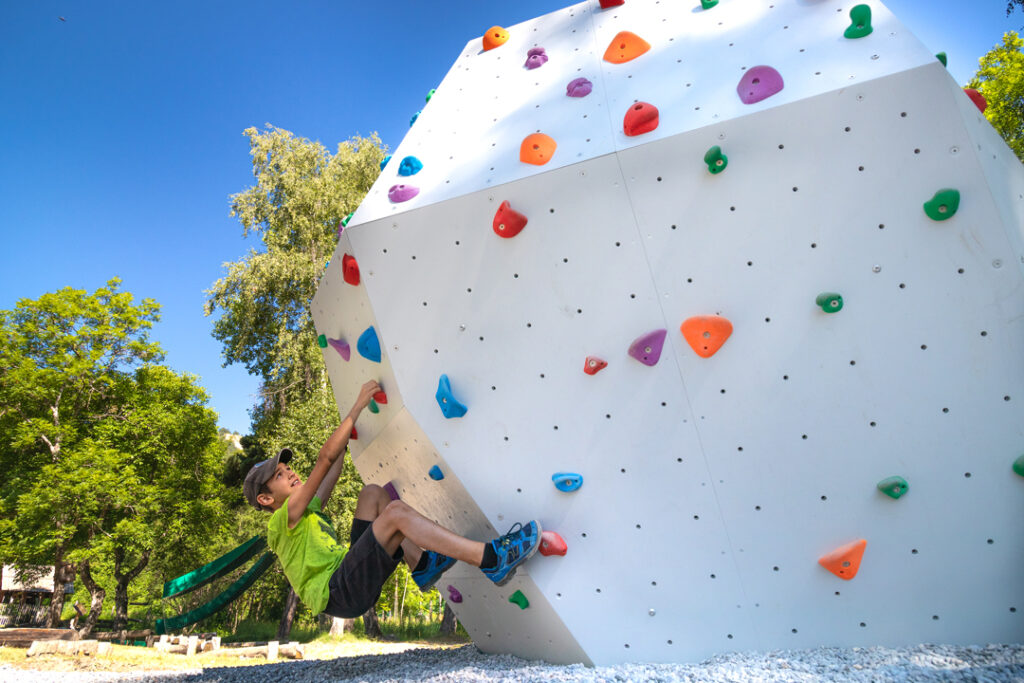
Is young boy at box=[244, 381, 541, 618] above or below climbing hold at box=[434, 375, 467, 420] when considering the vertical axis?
below

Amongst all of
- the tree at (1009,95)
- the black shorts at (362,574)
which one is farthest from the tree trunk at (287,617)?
the tree at (1009,95)

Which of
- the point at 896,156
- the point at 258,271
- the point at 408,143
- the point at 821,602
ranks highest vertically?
the point at 258,271

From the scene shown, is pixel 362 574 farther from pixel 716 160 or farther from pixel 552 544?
pixel 716 160

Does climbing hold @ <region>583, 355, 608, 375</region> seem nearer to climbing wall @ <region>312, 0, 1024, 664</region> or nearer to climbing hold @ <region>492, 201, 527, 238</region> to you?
climbing wall @ <region>312, 0, 1024, 664</region>

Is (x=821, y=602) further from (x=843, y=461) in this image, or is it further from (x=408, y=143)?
(x=408, y=143)

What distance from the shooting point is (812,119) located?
2.67 meters

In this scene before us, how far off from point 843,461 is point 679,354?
851 millimetres

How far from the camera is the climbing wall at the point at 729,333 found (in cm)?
259

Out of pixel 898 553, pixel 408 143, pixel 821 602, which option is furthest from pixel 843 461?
pixel 408 143

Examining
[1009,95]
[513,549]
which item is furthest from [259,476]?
[1009,95]

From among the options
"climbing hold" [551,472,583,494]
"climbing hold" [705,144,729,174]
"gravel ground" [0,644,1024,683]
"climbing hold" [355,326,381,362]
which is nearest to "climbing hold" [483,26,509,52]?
"climbing hold" [705,144,729,174]

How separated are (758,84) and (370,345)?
2.42 metres

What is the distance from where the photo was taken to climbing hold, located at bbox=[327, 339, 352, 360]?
397 cm

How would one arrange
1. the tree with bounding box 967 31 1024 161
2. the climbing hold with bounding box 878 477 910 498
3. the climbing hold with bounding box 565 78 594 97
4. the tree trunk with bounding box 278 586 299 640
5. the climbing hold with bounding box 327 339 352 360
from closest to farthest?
the climbing hold with bounding box 878 477 910 498
the climbing hold with bounding box 565 78 594 97
the climbing hold with bounding box 327 339 352 360
the tree with bounding box 967 31 1024 161
the tree trunk with bounding box 278 586 299 640
